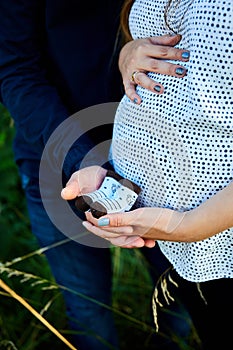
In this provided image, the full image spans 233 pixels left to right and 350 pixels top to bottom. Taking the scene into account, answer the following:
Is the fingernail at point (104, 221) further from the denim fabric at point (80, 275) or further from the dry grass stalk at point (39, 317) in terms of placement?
the denim fabric at point (80, 275)

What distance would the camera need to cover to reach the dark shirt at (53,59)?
1460 millimetres

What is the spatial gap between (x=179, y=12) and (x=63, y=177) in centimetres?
59

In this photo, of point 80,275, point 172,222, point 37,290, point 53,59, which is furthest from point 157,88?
point 37,290

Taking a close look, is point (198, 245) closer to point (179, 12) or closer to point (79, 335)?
point (179, 12)

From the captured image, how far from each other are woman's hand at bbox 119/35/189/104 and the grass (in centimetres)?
79

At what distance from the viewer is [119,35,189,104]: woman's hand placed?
3.55ft

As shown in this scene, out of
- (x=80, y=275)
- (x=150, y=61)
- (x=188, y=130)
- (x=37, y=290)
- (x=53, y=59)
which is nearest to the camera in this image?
(x=188, y=130)

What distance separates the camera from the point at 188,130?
1.05m

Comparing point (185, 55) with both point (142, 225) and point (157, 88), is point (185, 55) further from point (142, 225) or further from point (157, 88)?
point (142, 225)

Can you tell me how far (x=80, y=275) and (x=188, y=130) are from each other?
2.69 ft

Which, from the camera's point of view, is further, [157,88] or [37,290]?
[37,290]

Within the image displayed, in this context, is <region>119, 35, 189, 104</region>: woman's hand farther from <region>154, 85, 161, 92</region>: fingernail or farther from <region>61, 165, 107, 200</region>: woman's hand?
<region>61, 165, 107, 200</region>: woman's hand

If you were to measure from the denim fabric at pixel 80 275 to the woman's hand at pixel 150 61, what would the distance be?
0.54 metres

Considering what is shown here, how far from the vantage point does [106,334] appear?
1.83m
